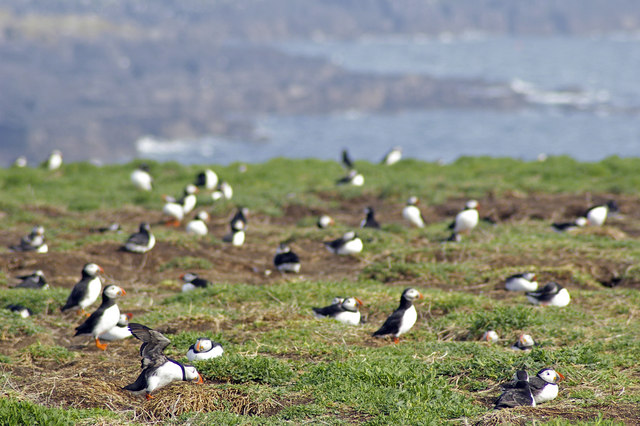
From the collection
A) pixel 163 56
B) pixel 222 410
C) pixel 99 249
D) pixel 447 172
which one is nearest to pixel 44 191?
pixel 99 249

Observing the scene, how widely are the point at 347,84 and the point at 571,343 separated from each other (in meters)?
116

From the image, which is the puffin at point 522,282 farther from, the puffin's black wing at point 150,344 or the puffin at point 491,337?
the puffin's black wing at point 150,344

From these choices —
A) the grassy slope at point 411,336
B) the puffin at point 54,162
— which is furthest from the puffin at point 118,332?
the puffin at point 54,162

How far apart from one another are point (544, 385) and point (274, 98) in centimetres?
11304

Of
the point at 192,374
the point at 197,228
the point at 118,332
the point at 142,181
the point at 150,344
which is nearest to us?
the point at 192,374

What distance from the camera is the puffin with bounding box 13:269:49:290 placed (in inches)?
491

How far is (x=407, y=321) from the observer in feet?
33.2

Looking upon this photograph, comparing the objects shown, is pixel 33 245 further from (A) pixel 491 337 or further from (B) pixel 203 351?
(A) pixel 491 337

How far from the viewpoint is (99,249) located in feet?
49.5

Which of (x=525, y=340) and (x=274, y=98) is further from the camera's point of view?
(x=274, y=98)

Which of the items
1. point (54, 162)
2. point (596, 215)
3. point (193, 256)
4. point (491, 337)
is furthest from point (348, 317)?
point (54, 162)

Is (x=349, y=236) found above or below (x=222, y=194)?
above

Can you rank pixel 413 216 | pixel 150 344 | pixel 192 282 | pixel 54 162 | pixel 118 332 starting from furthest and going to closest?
pixel 54 162, pixel 413 216, pixel 192 282, pixel 118 332, pixel 150 344

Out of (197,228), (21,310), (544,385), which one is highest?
(544,385)
